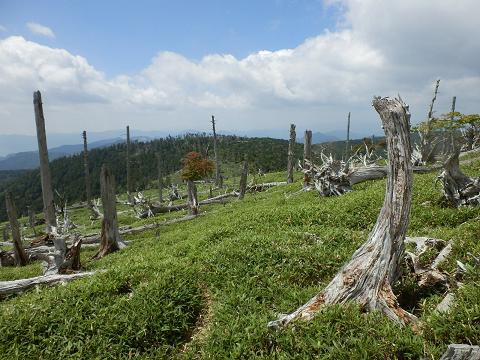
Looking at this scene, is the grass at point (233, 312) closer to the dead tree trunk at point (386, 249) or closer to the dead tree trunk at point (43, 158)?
the dead tree trunk at point (386, 249)

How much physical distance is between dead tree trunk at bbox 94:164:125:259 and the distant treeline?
8397 cm

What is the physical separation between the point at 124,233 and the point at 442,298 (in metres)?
22.6

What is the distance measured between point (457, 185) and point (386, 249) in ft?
27.7

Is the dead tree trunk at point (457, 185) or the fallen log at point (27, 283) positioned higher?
the dead tree trunk at point (457, 185)

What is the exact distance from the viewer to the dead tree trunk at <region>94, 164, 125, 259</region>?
18.6 metres

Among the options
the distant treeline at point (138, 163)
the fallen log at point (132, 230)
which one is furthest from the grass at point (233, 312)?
the distant treeline at point (138, 163)

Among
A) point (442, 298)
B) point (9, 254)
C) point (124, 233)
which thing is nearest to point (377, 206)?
point (442, 298)

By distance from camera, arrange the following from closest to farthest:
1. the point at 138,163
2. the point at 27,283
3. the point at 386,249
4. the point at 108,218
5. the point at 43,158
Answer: the point at 386,249
the point at 27,283
the point at 108,218
the point at 43,158
the point at 138,163

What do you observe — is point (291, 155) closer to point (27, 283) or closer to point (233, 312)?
point (27, 283)

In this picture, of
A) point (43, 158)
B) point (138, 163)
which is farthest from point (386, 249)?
point (138, 163)

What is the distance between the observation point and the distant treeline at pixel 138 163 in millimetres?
122500

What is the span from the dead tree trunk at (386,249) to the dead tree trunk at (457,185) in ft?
25.7

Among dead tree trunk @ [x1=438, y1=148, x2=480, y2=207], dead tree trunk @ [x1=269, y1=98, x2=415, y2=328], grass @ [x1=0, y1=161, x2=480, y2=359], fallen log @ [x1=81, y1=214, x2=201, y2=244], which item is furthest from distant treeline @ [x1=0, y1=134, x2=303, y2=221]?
dead tree trunk @ [x1=269, y1=98, x2=415, y2=328]

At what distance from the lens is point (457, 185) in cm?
1348
